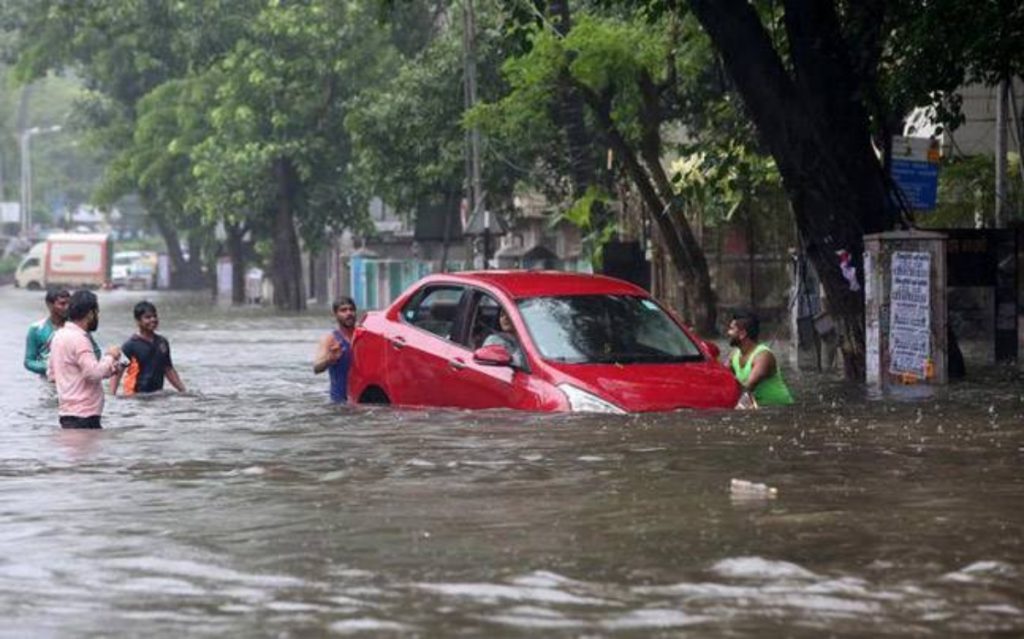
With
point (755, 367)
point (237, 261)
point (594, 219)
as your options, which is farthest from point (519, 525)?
point (237, 261)

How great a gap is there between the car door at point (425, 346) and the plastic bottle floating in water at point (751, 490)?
445 cm

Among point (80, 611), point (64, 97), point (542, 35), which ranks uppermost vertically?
point (64, 97)

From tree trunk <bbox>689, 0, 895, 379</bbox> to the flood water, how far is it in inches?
125

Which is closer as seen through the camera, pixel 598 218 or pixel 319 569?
pixel 319 569

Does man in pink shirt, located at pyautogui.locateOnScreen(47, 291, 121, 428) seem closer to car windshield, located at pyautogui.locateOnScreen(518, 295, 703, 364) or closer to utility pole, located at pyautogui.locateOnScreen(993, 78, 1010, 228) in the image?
car windshield, located at pyautogui.locateOnScreen(518, 295, 703, 364)

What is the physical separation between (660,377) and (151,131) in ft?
158

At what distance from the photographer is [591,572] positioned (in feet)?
27.4

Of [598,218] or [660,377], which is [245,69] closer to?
[598,218]

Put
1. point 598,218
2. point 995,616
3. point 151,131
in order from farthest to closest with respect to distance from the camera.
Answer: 1. point 151,131
2. point 598,218
3. point 995,616

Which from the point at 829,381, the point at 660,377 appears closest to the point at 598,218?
the point at 829,381

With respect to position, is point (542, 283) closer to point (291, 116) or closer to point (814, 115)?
point (814, 115)

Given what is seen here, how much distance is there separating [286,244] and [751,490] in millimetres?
47337

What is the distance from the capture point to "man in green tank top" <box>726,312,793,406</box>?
51.4 ft

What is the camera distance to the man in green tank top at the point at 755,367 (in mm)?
15672
